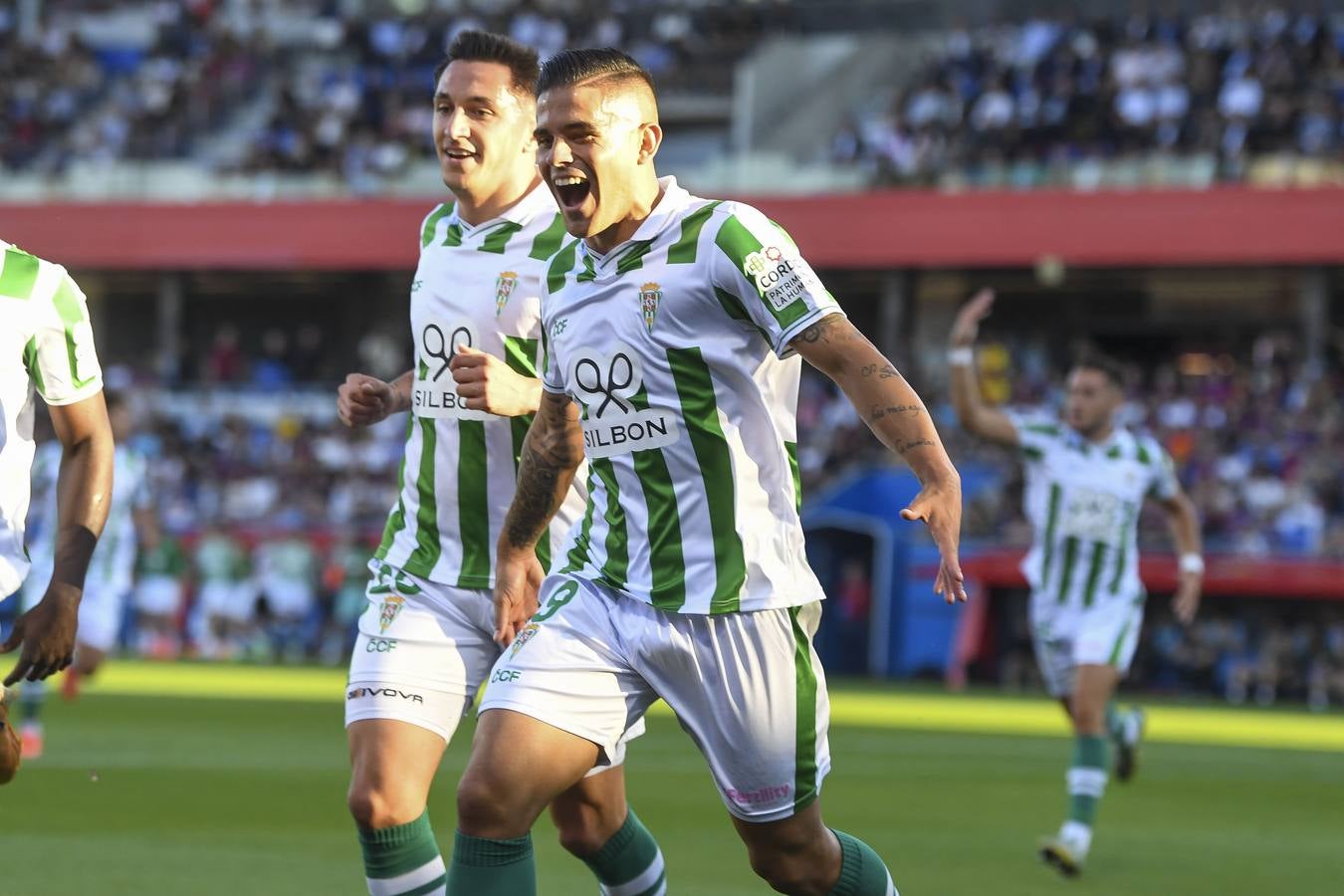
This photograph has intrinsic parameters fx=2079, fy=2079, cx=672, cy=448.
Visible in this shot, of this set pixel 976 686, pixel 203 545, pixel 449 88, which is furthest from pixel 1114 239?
pixel 449 88

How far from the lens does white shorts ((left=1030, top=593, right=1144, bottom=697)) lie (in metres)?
9.84

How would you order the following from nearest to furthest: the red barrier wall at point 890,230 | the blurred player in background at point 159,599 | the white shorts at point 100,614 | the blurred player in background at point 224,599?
the white shorts at point 100,614 → the blurred player in background at point 159,599 → the blurred player in background at point 224,599 → the red barrier wall at point 890,230

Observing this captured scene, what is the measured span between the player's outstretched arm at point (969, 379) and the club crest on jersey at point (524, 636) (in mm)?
4025

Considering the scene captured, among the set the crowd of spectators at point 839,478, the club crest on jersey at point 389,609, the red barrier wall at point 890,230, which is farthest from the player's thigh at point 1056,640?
the red barrier wall at point 890,230

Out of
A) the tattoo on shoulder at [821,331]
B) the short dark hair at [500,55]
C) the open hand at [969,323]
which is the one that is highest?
the short dark hair at [500,55]

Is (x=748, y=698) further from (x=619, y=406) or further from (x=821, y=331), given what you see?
(x=821, y=331)

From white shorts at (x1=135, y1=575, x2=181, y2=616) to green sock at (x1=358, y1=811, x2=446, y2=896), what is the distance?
22.9 metres

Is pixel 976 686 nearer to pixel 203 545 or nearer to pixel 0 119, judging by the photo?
pixel 203 545

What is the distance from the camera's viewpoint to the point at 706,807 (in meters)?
11.1

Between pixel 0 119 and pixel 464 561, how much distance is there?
34010mm

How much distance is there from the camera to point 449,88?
603 centimetres

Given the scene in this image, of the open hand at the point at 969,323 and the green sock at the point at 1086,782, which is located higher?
the open hand at the point at 969,323

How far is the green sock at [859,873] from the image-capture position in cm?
504

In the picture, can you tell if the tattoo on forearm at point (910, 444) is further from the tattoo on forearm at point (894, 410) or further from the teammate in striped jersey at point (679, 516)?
the teammate in striped jersey at point (679, 516)
